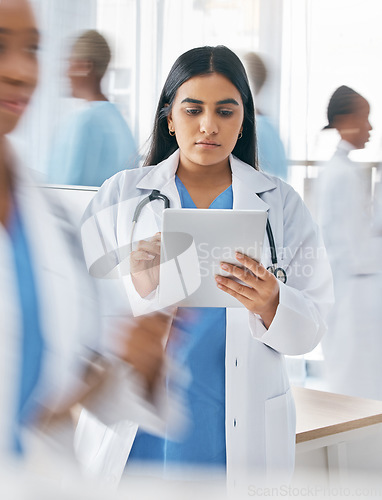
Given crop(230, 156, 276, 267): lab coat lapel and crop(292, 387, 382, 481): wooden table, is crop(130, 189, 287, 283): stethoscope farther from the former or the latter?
crop(292, 387, 382, 481): wooden table

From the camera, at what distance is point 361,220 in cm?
192

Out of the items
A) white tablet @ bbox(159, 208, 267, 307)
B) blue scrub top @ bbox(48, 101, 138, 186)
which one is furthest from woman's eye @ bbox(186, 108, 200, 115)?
blue scrub top @ bbox(48, 101, 138, 186)

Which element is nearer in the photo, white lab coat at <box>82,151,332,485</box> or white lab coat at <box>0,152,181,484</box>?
white lab coat at <box>0,152,181,484</box>

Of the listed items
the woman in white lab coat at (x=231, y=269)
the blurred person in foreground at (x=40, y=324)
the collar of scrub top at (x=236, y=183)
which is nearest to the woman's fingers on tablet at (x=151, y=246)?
the woman in white lab coat at (x=231, y=269)

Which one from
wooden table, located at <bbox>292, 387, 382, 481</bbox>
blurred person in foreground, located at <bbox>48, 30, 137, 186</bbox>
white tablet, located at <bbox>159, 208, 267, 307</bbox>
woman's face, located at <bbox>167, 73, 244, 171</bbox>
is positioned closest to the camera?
blurred person in foreground, located at <bbox>48, 30, 137, 186</bbox>

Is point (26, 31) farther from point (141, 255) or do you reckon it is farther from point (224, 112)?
point (224, 112)

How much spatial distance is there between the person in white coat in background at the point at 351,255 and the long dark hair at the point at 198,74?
58 centimetres

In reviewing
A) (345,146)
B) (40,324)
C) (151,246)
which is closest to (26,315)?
(40,324)

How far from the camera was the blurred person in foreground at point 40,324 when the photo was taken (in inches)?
16.7

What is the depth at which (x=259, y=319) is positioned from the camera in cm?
110

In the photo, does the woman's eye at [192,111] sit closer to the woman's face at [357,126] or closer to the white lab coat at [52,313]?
the white lab coat at [52,313]

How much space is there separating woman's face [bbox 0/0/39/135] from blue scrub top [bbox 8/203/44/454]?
0.07 m

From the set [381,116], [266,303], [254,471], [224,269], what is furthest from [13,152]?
[381,116]

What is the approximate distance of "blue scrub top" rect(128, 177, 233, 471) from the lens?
1.05 metres
